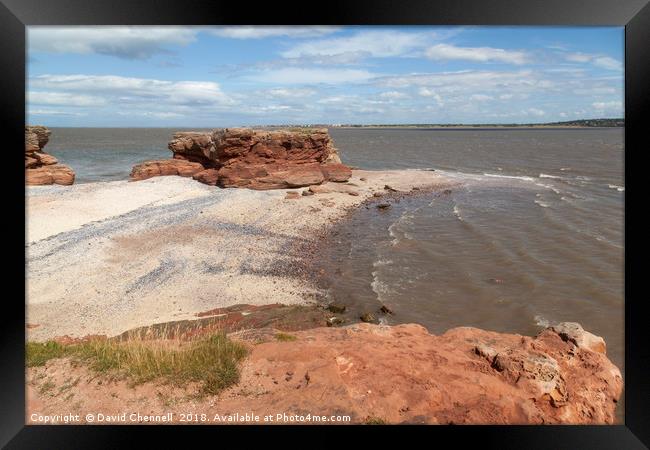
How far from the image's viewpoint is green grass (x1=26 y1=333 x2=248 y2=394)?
20.6 feet

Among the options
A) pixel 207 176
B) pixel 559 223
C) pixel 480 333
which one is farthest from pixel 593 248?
pixel 207 176

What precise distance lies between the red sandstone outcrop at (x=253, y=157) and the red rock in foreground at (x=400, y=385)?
20.2 m

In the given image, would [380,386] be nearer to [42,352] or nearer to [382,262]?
[42,352]

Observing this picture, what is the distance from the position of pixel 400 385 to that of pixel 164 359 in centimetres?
329

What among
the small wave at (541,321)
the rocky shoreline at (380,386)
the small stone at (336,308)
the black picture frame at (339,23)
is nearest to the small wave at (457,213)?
the small wave at (541,321)

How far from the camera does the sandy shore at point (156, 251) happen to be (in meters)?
11.7

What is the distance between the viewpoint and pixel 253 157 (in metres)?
27.9

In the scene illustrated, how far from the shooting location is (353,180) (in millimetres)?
33406

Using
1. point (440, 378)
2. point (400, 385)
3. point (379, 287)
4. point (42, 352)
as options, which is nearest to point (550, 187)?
point (379, 287)

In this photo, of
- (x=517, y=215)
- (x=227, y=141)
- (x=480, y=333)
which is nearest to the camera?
(x=480, y=333)

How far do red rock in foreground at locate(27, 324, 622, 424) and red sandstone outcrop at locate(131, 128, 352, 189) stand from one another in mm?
20156

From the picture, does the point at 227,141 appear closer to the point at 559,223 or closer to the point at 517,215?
the point at 517,215

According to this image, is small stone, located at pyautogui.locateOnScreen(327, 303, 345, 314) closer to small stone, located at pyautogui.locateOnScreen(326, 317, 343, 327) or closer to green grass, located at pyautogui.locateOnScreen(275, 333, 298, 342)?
small stone, located at pyautogui.locateOnScreen(326, 317, 343, 327)
